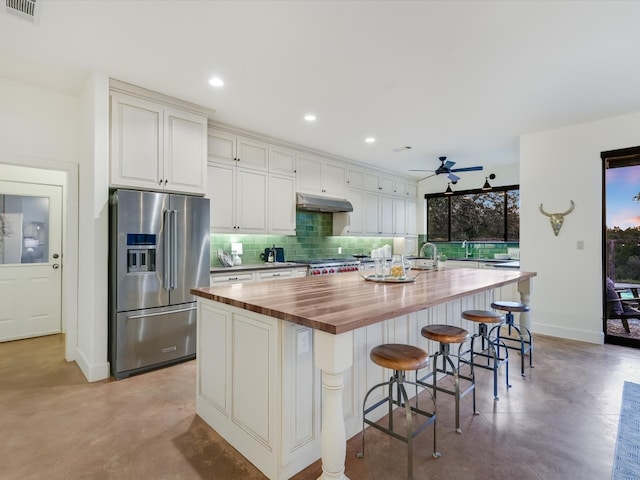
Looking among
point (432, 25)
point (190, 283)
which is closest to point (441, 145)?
point (432, 25)

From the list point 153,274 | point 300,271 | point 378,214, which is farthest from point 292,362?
point 378,214

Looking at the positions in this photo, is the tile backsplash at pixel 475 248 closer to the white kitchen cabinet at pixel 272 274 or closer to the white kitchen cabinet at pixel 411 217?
the white kitchen cabinet at pixel 411 217

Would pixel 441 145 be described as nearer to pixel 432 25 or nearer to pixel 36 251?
pixel 432 25

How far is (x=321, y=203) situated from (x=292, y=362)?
148 inches

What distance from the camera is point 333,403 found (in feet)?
5.00

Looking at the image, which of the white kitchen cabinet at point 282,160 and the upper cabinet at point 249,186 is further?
the white kitchen cabinet at point 282,160

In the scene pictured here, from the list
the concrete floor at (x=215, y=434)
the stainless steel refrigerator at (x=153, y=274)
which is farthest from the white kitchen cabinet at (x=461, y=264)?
the stainless steel refrigerator at (x=153, y=274)

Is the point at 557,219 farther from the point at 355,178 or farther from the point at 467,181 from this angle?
the point at 355,178

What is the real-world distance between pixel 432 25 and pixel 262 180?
116 inches

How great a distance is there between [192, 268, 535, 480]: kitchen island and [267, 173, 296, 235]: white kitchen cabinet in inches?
97.7

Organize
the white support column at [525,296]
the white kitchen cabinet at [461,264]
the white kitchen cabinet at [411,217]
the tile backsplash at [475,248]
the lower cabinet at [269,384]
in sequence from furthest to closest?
the white kitchen cabinet at [411,217] < the tile backsplash at [475,248] < the white kitchen cabinet at [461,264] < the white support column at [525,296] < the lower cabinet at [269,384]

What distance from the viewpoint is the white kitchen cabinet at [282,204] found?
4785 mm

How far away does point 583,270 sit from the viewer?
418 centimetres

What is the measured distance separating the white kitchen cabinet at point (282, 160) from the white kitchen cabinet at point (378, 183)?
184cm
